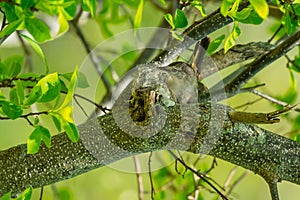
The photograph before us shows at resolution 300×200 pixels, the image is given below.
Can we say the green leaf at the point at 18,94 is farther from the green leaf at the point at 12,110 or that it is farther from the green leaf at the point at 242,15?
the green leaf at the point at 242,15

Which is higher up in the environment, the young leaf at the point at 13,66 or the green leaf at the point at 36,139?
the young leaf at the point at 13,66

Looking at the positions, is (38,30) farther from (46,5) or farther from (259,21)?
(259,21)

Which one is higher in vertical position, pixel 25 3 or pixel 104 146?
pixel 25 3

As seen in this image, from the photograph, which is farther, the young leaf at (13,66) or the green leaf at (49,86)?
the young leaf at (13,66)

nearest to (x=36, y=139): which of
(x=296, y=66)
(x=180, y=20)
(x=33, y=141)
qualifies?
(x=33, y=141)

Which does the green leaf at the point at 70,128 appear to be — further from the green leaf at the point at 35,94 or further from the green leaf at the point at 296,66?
the green leaf at the point at 296,66

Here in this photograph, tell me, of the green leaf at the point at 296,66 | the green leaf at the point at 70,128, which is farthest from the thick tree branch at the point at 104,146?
the green leaf at the point at 296,66

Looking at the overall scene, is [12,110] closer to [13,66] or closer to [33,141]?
[33,141]

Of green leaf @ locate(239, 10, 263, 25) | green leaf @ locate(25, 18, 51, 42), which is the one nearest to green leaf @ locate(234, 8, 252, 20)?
green leaf @ locate(239, 10, 263, 25)

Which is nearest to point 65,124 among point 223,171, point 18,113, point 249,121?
point 18,113

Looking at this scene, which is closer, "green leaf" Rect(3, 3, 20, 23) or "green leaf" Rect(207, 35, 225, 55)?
"green leaf" Rect(3, 3, 20, 23)

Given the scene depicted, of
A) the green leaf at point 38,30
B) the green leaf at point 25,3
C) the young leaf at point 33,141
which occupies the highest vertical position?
the green leaf at point 25,3

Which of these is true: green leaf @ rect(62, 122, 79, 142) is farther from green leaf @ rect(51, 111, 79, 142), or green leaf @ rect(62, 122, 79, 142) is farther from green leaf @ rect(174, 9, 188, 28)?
green leaf @ rect(174, 9, 188, 28)
